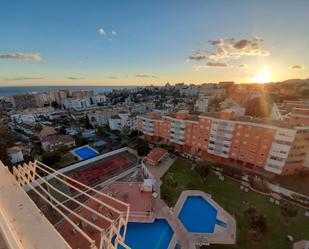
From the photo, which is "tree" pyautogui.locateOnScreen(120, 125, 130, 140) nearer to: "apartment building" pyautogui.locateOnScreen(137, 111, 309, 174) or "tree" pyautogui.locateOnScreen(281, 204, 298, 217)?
"apartment building" pyautogui.locateOnScreen(137, 111, 309, 174)

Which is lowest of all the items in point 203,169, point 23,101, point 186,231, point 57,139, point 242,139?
point 23,101

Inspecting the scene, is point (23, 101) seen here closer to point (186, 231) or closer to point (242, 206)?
point (186, 231)

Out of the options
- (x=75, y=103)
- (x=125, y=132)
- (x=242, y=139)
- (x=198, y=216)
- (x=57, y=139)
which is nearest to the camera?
(x=198, y=216)

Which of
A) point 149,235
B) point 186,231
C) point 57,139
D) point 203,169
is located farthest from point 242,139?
point 57,139

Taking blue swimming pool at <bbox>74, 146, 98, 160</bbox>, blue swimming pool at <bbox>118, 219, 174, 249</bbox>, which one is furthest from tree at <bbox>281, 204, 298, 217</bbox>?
blue swimming pool at <bbox>74, 146, 98, 160</bbox>

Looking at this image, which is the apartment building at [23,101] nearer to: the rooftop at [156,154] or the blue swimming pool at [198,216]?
the rooftop at [156,154]

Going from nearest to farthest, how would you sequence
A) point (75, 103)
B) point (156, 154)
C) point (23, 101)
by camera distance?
point (156, 154) → point (75, 103) → point (23, 101)
